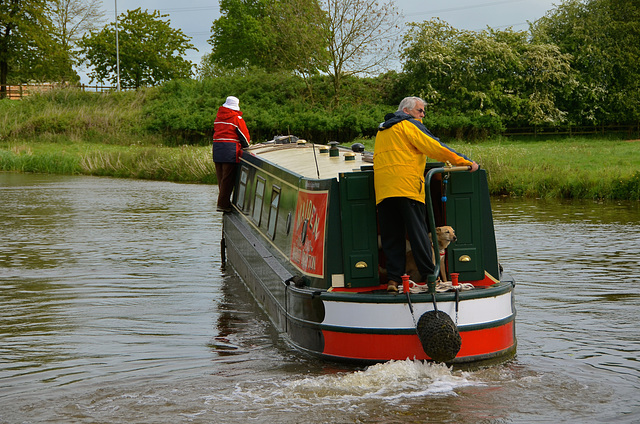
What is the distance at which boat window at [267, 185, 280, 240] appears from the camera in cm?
884

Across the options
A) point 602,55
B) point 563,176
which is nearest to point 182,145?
point 602,55

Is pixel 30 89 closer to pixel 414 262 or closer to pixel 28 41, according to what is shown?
pixel 28 41

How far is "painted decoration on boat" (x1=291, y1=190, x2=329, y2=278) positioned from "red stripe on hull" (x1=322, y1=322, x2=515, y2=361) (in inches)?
23.5

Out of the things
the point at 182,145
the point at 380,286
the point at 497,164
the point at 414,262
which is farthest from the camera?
the point at 182,145

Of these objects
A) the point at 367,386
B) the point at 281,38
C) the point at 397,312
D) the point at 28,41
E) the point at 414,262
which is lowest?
the point at 367,386

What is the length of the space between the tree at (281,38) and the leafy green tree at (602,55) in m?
10.7

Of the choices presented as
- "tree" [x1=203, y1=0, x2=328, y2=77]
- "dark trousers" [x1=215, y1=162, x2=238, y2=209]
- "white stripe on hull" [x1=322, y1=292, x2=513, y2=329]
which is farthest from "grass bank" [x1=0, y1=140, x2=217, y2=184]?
"white stripe on hull" [x1=322, y1=292, x2=513, y2=329]

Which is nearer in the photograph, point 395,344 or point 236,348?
point 395,344

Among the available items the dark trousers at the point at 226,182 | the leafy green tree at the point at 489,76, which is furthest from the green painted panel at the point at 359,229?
the leafy green tree at the point at 489,76

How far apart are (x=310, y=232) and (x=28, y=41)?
4681 cm

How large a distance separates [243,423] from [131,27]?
162ft

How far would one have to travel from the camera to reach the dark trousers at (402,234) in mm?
6491

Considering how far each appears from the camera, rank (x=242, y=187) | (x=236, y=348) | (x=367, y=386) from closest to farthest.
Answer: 1. (x=367, y=386)
2. (x=236, y=348)
3. (x=242, y=187)

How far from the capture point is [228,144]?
1182cm
